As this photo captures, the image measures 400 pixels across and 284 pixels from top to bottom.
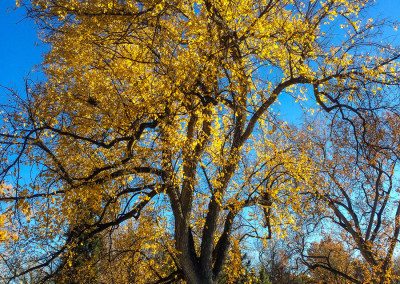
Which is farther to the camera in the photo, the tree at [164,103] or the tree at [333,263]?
the tree at [333,263]

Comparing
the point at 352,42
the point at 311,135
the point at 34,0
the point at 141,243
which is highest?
the point at 311,135

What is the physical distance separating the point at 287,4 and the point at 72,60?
15.7 ft

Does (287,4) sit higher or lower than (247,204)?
higher

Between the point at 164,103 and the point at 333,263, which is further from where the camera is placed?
the point at 333,263

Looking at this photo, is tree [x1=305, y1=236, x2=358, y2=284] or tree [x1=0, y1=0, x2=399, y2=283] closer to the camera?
tree [x1=0, y1=0, x2=399, y2=283]

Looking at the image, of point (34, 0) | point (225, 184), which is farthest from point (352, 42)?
point (34, 0)

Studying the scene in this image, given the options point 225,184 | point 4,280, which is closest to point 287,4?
point 225,184

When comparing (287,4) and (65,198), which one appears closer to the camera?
(65,198)

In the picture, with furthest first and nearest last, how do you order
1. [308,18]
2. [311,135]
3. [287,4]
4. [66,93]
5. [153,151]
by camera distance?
[311,135]
[287,4]
[66,93]
[308,18]
[153,151]

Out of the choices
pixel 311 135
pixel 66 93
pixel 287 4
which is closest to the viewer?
pixel 66 93

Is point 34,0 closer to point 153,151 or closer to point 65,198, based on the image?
point 153,151

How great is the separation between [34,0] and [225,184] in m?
4.65

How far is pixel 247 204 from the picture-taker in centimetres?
691

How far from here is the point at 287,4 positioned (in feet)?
22.5
